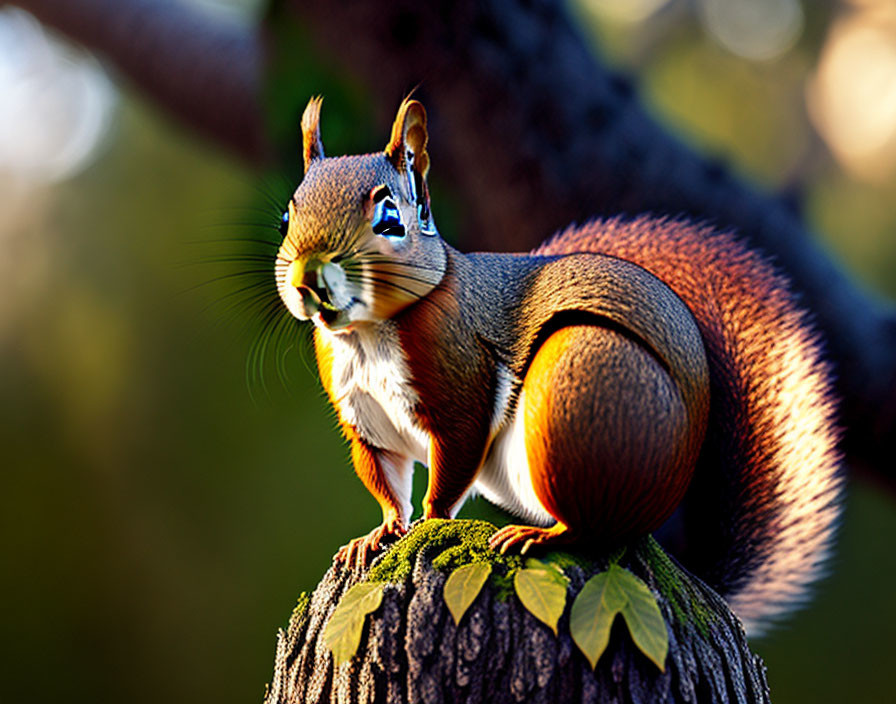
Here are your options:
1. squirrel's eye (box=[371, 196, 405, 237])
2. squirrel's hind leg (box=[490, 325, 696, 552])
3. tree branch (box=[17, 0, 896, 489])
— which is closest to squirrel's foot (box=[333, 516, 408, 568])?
squirrel's hind leg (box=[490, 325, 696, 552])

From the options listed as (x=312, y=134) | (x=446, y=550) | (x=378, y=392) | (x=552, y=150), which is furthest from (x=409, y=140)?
(x=552, y=150)

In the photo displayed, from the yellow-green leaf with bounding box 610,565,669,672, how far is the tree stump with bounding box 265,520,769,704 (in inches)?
0.5

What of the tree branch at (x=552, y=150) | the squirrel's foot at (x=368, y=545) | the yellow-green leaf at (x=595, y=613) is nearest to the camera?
the yellow-green leaf at (x=595, y=613)

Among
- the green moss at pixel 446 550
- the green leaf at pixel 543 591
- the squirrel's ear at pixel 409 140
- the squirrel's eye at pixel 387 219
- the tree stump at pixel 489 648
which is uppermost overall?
the squirrel's ear at pixel 409 140

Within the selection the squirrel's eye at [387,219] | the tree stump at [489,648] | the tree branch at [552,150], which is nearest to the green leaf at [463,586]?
the tree stump at [489,648]

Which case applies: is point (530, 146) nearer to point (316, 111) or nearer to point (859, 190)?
point (316, 111)

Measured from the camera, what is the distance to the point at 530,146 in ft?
3.92

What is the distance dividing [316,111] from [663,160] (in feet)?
2.47

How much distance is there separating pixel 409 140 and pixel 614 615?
1.21 ft

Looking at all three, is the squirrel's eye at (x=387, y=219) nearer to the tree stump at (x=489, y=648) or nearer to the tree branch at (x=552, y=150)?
the tree stump at (x=489, y=648)

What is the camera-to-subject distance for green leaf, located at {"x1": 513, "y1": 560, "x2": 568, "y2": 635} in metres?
0.52

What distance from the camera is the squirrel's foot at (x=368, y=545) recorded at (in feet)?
2.03

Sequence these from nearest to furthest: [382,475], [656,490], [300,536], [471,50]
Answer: [656,490], [382,475], [471,50], [300,536]

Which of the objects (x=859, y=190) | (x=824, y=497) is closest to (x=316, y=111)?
(x=824, y=497)
